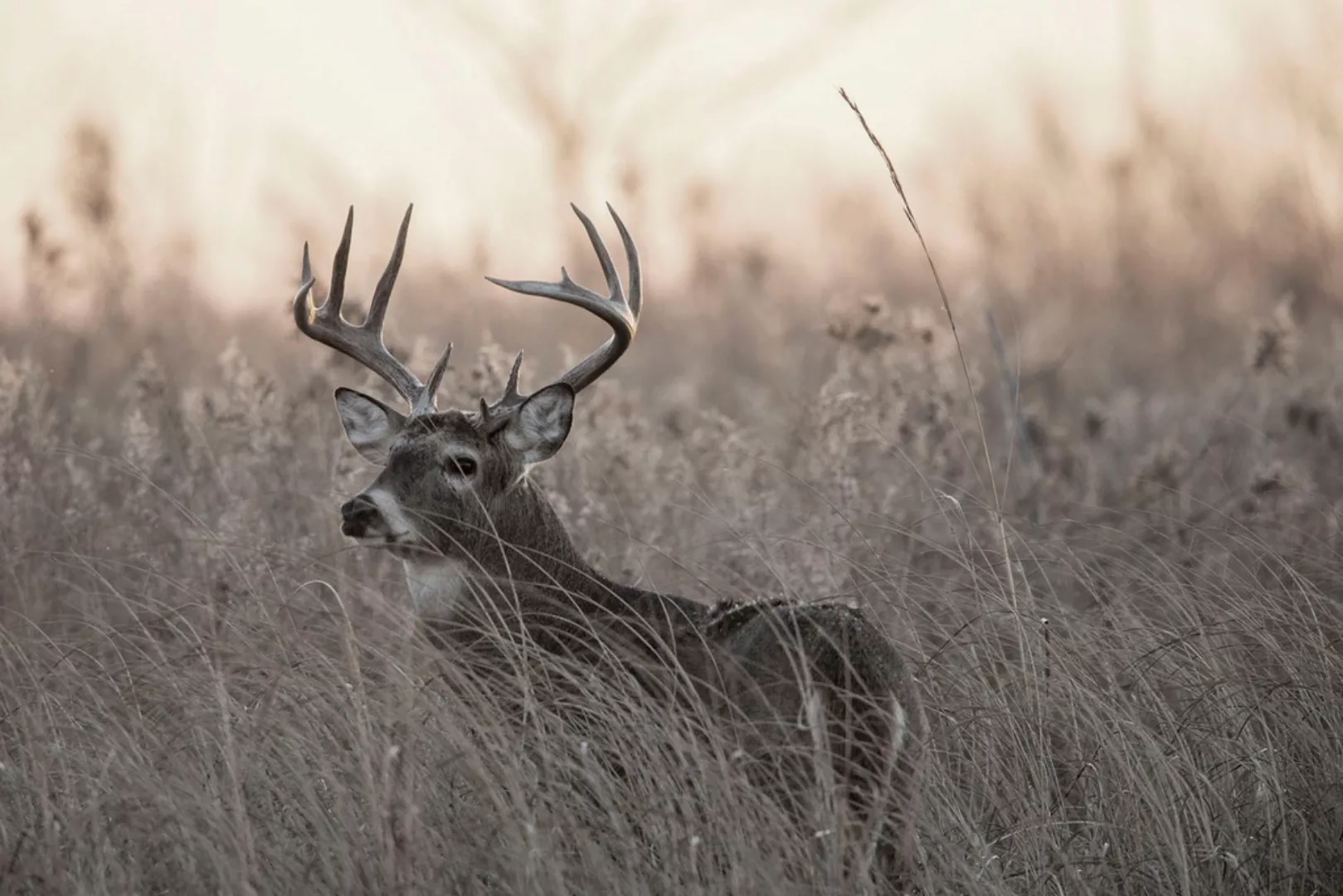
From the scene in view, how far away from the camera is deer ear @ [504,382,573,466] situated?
5547mm

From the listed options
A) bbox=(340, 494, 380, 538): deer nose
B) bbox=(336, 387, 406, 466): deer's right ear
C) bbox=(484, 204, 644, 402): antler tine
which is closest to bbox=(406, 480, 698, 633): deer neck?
bbox=(340, 494, 380, 538): deer nose

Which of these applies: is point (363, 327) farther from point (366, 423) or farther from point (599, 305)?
point (599, 305)

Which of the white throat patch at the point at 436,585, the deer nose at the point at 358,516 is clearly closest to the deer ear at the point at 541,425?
the white throat patch at the point at 436,585

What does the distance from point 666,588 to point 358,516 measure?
4.95 ft

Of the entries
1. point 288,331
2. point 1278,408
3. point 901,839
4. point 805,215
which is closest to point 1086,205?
point 805,215

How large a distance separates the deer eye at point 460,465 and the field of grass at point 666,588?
427 millimetres

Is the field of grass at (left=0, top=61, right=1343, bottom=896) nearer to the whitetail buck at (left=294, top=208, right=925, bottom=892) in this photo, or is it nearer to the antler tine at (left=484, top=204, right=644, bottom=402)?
the whitetail buck at (left=294, top=208, right=925, bottom=892)

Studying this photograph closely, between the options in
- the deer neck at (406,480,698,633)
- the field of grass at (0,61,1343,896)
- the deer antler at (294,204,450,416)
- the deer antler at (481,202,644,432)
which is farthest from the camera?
the deer antler at (294,204,450,416)

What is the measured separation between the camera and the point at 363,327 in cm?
601

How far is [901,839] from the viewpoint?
392 centimetres

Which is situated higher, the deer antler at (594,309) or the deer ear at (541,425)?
the deer antler at (594,309)

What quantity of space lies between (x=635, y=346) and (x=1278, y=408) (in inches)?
208

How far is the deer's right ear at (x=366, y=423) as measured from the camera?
570cm

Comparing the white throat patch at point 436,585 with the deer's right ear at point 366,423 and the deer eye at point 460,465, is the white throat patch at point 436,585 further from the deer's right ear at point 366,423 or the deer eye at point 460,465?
the deer's right ear at point 366,423
